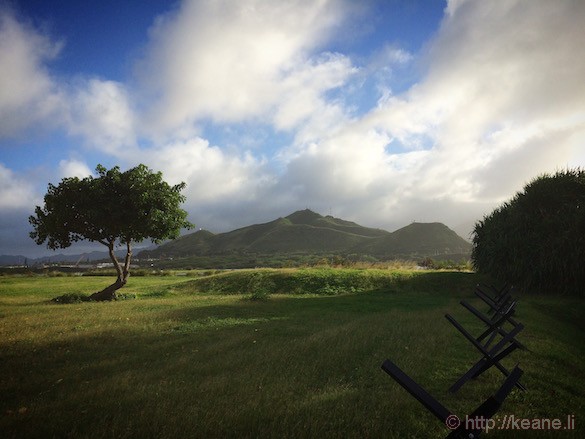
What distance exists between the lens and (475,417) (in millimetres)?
3303

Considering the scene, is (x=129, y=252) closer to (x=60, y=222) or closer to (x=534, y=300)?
(x=60, y=222)

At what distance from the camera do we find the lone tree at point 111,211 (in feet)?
78.7

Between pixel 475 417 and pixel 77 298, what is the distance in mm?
27967

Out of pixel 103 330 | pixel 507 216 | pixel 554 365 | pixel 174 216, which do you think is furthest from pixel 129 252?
pixel 507 216

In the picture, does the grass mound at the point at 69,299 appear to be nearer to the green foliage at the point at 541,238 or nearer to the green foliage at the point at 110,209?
the green foliage at the point at 110,209

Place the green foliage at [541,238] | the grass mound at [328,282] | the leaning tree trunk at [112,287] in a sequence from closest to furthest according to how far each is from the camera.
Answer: the green foliage at [541,238] < the leaning tree trunk at [112,287] < the grass mound at [328,282]

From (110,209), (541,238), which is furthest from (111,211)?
(541,238)

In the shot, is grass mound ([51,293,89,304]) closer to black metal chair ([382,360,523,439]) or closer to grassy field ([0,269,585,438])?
grassy field ([0,269,585,438])

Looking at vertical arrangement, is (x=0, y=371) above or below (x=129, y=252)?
below

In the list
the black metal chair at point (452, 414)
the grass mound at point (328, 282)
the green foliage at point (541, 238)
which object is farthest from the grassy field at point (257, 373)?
the grass mound at point (328, 282)

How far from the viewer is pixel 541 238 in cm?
2406

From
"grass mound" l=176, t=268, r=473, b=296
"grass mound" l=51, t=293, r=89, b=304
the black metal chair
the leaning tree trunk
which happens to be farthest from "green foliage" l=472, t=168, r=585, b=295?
"grass mound" l=51, t=293, r=89, b=304

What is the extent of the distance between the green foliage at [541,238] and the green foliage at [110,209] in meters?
28.4

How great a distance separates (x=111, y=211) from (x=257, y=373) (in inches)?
860
